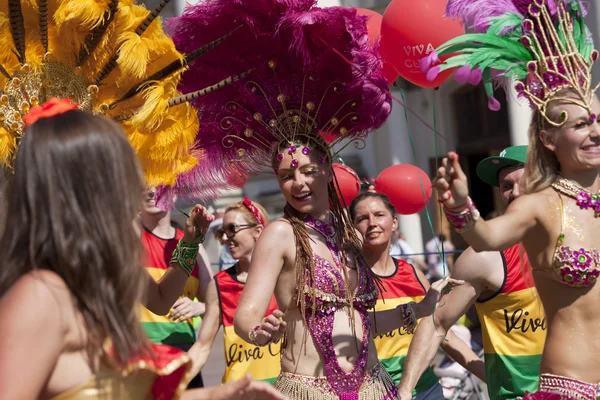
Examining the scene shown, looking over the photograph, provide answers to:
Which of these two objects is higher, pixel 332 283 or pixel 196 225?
pixel 196 225

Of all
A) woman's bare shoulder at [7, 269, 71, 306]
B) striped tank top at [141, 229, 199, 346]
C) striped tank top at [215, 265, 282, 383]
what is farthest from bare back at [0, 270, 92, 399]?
striped tank top at [141, 229, 199, 346]

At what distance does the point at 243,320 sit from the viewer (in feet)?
10.6

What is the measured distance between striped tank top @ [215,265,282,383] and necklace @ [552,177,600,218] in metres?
2.45

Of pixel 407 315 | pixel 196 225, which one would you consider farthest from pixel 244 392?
pixel 407 315

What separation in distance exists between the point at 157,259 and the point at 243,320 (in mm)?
2382

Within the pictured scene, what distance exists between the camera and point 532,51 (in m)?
3.27

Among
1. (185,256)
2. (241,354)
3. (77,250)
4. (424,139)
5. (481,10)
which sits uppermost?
(481,10)

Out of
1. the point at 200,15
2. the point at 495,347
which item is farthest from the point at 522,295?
the point at 200,15

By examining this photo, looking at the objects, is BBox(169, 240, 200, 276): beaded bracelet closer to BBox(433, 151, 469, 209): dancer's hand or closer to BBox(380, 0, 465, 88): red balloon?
BBox(433, 151, 469, 209): dancer's hand

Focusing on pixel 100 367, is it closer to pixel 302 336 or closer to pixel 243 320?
pixel 243 320

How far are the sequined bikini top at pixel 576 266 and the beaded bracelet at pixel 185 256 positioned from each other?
1421mm

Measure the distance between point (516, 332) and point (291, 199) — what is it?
1.53 m

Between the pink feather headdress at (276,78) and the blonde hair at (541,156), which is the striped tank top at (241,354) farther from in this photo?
the blonde hair at (541,156)

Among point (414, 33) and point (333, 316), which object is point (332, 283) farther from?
point (414, 33)
